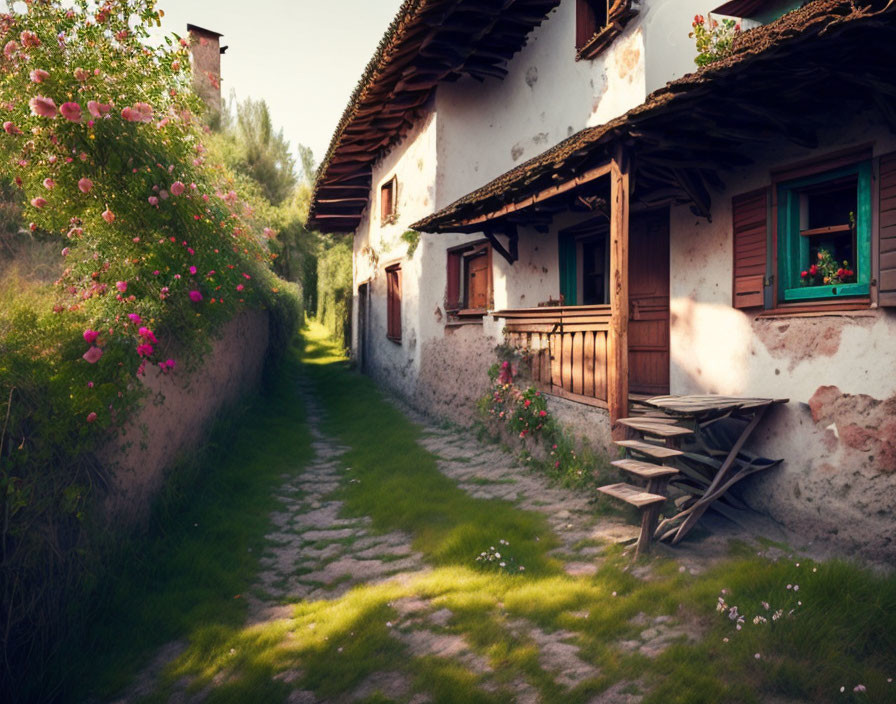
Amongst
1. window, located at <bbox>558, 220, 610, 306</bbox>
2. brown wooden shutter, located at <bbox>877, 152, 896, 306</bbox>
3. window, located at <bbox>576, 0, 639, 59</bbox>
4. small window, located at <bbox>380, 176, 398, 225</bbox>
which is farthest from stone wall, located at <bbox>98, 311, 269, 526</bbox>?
window, located at <bbox>576, 0, 639, 59</bbox>

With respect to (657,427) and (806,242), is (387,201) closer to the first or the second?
(806,242)

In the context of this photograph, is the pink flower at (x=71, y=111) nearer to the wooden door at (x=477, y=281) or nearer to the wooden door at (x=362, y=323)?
the wooden door at (x=477, y=281)

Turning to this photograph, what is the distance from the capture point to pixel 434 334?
10.1 metres

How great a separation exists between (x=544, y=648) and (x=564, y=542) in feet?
4.61

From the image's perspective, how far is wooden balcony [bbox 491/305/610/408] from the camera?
561 centimetres

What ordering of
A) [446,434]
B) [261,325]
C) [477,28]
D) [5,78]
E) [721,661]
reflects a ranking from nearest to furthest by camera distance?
[721,661], [5,78], [477,28], [446,434], [261,325]

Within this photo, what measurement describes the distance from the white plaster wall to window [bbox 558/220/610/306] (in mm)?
1982

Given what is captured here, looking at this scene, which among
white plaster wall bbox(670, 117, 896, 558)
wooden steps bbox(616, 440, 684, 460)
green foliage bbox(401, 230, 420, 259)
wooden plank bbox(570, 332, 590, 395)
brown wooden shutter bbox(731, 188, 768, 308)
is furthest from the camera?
green foliage bbox(401, 230, 420, 259)

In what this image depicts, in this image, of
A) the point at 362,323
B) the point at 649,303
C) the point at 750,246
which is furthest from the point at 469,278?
the point at 362,323

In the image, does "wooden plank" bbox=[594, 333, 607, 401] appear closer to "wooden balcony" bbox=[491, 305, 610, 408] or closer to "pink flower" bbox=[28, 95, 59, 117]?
"wooden balcony" bbox=[491, 305, 610, 408]

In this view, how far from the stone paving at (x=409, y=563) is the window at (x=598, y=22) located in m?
5.14

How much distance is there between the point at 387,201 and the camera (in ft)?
41.8

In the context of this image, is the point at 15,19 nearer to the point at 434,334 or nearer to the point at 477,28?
the point at 477,28

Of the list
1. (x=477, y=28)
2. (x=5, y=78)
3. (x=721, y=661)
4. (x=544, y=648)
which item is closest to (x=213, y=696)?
(x=544, y=648)
